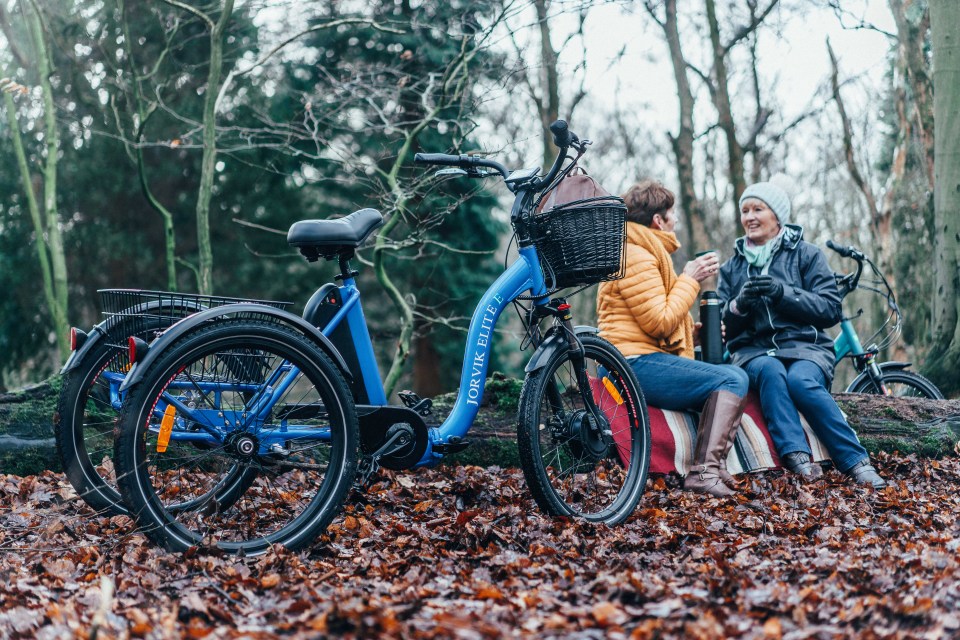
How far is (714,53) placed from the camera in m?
13.8

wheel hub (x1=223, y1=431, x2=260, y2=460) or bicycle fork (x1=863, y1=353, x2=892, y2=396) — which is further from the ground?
wheel hub (x1=223, y1=431, x2=260, y2=460)

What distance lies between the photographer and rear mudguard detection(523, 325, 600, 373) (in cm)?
393

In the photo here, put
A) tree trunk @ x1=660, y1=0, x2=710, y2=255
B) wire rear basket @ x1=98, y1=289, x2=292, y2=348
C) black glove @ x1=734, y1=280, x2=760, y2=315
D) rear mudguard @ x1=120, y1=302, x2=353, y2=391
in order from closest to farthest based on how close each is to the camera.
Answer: rear mudguard @ x1=120, y1=302, x2=353, y2=391, wire rear basket @ x1=98, y1=289, x2=292, y2=348, black glove @ x1=734, y1=280, x2=760, y2=315, tree trunk @ x1=660, y1=0, x2=710, y2=255

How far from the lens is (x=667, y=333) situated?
482 cm

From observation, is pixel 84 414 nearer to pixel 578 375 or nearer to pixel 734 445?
pixel 578 375

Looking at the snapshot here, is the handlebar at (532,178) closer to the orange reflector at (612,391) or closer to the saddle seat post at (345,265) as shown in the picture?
the saddle seat post at (345,265)

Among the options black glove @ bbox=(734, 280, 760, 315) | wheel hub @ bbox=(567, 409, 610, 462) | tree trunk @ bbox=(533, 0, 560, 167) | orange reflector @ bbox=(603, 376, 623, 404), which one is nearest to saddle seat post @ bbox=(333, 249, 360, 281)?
wheel hub @ bbox=(567, 409, 610, 462)

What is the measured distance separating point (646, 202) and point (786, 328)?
121 cm

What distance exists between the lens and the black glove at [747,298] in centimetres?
513

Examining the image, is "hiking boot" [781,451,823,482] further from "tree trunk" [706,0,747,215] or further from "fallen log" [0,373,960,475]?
"tree trunk" [706,0,747,215]

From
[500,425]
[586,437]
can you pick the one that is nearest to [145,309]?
[586,437]

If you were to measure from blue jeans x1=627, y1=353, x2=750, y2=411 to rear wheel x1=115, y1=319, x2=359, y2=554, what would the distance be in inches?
78.2

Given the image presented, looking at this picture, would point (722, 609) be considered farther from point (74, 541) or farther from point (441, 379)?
point (441, 379)

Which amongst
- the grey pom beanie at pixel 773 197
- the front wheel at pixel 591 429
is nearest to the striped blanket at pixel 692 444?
the front wheel at pixel 591 429
